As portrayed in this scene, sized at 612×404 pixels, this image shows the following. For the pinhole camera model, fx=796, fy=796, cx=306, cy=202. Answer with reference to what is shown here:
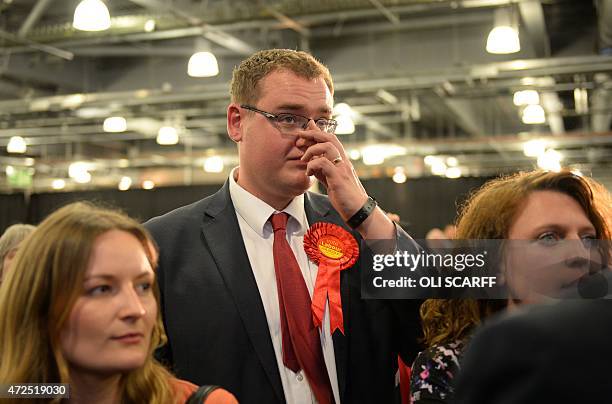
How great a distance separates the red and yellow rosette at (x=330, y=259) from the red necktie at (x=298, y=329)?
3cm

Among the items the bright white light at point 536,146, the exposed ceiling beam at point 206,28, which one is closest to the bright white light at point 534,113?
the bright white light at point 536,146

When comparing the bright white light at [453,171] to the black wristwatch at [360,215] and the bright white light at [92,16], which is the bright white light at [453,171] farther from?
the black wristwatch at [360,215]

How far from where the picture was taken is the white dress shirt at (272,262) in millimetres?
1854

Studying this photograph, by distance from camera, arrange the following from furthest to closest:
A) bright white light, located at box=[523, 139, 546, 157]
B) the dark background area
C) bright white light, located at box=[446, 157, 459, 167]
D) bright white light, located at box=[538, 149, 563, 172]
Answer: bright white light, located at box=[446, 157, 459, 167] → bright white light, located at box=[523, 139, 546, 157] → bright white light, located at box=[538, 149, 563, 172] → the dark background area

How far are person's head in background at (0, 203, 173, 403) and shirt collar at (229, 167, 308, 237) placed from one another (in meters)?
0.55

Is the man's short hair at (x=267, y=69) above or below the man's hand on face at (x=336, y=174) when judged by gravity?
above

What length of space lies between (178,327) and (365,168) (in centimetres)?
1594

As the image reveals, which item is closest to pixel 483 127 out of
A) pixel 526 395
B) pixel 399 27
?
pixel 399 27

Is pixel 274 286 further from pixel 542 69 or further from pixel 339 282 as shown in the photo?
pixel 542 69

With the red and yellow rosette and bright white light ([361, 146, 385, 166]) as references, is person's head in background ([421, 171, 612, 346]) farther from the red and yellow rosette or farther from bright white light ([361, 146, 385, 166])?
bright white light ([361, 146, 385, 166])

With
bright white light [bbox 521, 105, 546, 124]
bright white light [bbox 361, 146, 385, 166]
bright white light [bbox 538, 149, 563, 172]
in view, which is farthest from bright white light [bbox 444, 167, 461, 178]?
bright white light [bbox 521, 105, 546, 124]

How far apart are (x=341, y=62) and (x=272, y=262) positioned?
333 inches

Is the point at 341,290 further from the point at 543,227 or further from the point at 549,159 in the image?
the point at 549,159

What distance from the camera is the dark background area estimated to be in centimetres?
1141
